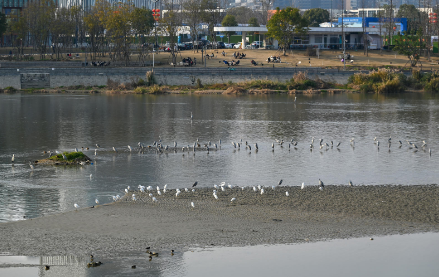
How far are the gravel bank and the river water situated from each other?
2.05 meters

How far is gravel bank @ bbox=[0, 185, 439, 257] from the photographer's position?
16.0 meters

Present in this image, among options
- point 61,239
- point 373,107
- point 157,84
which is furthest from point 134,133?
point 157,84

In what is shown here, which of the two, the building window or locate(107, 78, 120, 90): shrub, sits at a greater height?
the building window

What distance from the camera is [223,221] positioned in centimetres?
1789

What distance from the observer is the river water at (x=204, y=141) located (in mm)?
24125

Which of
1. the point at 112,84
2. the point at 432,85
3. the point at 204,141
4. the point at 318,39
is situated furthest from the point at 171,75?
the point at 204,141

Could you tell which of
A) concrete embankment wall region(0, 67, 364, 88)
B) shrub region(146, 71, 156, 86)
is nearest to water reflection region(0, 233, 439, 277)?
concrete embankment wall region(0, 67, 364, 88)

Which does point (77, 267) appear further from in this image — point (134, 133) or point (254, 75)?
point (254, 75)

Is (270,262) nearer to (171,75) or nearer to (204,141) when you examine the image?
(204,141)

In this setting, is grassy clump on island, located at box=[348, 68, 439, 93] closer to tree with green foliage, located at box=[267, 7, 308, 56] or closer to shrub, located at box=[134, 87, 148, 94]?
tree with green foliage, located at box=[267, 7, 308, 56]

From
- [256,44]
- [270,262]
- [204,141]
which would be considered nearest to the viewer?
[270,262]

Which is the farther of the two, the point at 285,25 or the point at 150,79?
the point at 285,25

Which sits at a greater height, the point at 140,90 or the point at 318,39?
the point at 318,39

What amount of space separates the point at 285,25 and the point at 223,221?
84263 mm
